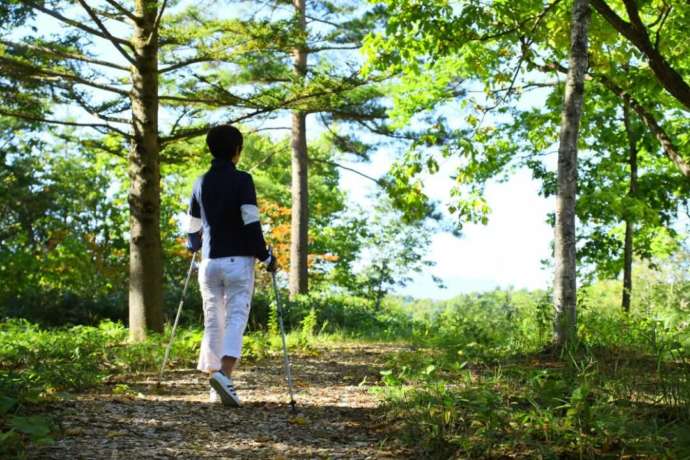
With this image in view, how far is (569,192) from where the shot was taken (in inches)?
269

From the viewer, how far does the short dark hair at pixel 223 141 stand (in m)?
5.42

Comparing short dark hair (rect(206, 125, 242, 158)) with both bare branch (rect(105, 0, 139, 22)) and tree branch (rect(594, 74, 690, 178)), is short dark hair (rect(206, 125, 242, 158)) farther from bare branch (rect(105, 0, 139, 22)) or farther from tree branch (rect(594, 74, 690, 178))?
tree branch (rect(594, 74, 690, 178))

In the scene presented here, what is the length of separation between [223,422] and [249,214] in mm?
1470

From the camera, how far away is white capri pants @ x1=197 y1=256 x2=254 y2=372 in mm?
5227

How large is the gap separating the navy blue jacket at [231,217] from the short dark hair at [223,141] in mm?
168

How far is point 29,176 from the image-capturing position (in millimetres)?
22156

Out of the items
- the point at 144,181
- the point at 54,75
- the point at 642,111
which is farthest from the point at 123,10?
the point at 642,111

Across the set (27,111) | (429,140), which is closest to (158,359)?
(429,140)

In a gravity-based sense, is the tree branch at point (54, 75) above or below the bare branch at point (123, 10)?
below

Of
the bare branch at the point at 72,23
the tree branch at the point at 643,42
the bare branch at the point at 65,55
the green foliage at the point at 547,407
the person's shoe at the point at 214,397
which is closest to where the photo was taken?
the green foliage at the point at 547,407

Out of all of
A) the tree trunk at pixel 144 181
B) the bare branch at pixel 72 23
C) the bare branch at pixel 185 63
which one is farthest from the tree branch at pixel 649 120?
the bare branch at pixel 72 23

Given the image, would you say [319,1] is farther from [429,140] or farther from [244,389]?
[244,389]

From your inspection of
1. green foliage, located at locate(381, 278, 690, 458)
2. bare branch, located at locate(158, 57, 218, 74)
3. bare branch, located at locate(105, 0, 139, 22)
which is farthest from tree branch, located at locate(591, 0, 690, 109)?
bare branch, located at locate(105, 0, 139, 22)

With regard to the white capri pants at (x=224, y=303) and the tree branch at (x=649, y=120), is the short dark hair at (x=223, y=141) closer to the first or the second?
the white capri pants at (x=224, y=303)
